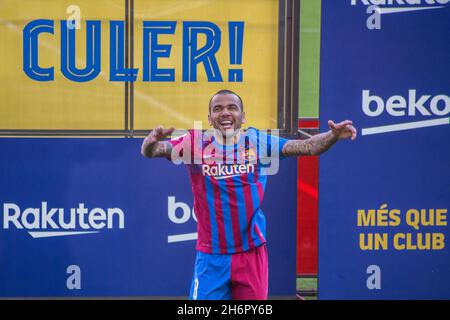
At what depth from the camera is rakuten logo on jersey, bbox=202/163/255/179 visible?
439cm

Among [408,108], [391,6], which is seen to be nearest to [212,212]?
[408,108]

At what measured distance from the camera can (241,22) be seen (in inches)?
191

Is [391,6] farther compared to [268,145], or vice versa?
[391,6]

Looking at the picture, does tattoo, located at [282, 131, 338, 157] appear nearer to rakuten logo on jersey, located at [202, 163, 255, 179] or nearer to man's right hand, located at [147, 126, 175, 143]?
rakuten logo on jersey, located at [202, 163, 255, 179]

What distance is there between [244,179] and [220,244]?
0.39 metres

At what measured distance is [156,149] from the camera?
4.40 meters

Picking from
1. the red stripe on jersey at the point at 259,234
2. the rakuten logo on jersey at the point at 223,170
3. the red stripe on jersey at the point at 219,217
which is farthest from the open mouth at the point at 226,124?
the red stripe on jersey at the point at 259,234

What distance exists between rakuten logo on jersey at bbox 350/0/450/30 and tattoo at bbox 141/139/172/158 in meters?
1.46

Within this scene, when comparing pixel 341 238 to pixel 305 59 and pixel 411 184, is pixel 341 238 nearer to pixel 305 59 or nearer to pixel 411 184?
pixel 411 184

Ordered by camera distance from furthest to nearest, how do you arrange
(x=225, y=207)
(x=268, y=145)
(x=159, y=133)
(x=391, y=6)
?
(x=391, y=6), (x=268, y=145), (x=225, y=207), (x=159, y=133)

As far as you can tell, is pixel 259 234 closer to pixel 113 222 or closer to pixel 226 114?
pixel 226 114

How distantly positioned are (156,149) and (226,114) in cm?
44

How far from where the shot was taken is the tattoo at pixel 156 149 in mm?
4324
